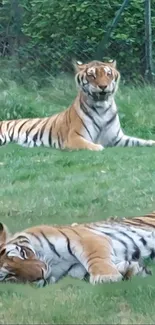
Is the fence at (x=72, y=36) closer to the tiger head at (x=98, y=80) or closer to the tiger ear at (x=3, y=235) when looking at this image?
the tiger head at (x=98, y=80)

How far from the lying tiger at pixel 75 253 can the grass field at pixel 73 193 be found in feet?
0.19

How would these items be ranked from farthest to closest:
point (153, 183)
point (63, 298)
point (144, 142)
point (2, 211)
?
1. point (144, 142)
2. point (153, 183)
3. point (2, 211)
4. point (63, 298)

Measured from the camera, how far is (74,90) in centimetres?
1145

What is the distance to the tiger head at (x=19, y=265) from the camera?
391 cm

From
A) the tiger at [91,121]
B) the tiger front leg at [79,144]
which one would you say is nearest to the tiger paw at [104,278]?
the tiger front leg at [79,144]

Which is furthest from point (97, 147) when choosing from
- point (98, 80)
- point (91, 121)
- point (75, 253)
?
point (75, 253)

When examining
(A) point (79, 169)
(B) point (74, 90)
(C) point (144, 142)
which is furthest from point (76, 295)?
(B) point (74, 90)

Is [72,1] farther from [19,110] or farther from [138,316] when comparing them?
[138,316]

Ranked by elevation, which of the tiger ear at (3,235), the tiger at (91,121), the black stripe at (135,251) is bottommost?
the tiger at (91,121)

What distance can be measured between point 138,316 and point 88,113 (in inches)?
227

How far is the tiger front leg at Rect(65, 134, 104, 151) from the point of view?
28.0 feet

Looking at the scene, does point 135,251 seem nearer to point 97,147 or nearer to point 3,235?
point 3,235

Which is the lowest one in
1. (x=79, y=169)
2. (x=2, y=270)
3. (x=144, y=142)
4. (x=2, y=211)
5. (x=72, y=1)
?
(x=72, y=1)

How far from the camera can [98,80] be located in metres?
9.03
